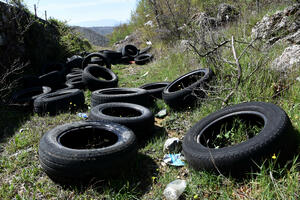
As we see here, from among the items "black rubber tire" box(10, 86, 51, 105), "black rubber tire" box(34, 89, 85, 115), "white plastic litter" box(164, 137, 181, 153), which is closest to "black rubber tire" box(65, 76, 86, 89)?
"black rubber tire" box(10, 86, 51, 105)

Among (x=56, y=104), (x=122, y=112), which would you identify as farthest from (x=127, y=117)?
(x=56, y=104)

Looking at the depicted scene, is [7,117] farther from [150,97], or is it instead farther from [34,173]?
[150,97]

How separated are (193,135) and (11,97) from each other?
16.0ft

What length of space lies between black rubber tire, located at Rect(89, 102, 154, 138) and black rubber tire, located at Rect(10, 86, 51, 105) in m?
2.38

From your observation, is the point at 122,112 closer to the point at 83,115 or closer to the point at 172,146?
the point at 83,115

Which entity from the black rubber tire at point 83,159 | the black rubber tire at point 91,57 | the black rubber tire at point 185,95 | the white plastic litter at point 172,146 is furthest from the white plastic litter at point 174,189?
the black rubber tire at point 91,57

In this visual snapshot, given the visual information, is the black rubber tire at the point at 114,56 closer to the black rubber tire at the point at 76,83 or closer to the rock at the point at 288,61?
the black rubber tire at the point at 76,83

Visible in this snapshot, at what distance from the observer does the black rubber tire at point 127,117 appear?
3.55m

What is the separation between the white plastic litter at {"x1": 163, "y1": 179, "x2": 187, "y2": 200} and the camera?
7.63 ft

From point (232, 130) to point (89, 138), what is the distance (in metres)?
2.02

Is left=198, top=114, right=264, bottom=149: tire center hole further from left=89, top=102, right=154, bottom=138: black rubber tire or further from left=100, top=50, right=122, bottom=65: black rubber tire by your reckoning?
left=100, top=50, right=122, bottom=65: black rubber tire

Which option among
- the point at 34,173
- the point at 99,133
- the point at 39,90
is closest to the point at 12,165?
the point at 34,173

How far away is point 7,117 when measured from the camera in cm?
497

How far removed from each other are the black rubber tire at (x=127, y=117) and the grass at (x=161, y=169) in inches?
8.4
